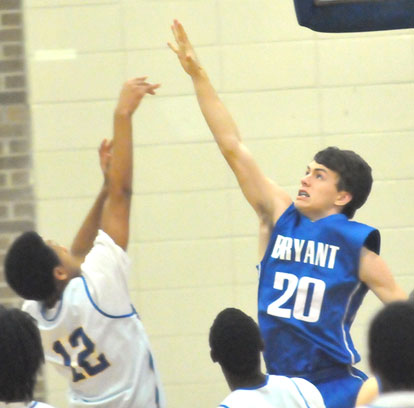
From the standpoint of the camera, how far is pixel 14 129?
6746 mm

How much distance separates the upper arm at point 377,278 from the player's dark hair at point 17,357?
168 centimetres

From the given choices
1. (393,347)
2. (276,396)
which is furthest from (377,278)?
(393,347)

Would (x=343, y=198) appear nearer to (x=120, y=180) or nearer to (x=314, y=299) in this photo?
(x=314, y=299)

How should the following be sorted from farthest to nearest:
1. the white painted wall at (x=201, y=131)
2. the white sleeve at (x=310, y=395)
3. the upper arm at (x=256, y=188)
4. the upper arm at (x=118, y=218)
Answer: the white painted wall at (x=201, y=131) < the upper arm at (x=256, y=188) < the upper arm at (x=118, y=218) < the white sleeve at (x=310, y=395)

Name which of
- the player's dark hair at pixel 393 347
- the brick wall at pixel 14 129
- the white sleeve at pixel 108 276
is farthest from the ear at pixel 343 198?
the brick wall at pixel 14 129

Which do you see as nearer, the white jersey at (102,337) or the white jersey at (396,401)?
the white jersey at (396,401)

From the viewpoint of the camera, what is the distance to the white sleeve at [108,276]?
452cm

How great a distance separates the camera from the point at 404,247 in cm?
666

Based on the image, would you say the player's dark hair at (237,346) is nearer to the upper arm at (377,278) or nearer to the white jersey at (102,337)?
the white jersey at (102,337)

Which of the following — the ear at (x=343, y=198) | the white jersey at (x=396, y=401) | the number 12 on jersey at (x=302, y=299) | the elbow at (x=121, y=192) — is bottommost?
the number 12 on jersey at (x=302, y=299)

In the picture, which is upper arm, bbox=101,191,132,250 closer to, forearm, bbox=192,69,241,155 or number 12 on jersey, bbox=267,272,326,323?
forearm, bbox=192,69,241,155

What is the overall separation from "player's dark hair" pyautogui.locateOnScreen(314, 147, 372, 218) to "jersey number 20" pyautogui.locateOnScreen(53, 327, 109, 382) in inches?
47.2

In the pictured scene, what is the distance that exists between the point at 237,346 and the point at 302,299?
0.83 m

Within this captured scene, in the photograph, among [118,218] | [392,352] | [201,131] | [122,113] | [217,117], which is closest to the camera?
[392,352]
